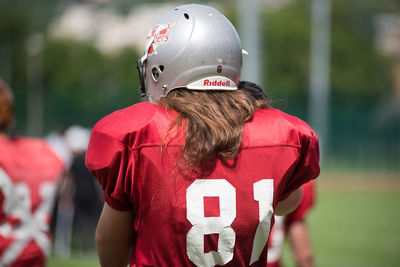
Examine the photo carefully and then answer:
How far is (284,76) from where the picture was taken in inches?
1678

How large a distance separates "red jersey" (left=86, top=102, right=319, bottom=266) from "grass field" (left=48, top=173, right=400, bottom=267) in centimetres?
616

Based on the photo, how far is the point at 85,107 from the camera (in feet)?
89.2

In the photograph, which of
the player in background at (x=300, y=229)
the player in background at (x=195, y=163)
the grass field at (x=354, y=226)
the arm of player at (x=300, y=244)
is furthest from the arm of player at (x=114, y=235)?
the grass field at (x=354, y=226)

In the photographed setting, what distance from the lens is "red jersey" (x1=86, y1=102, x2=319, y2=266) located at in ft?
6.39

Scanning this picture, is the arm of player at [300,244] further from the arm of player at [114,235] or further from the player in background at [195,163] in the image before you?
the arm of player at [114,235]

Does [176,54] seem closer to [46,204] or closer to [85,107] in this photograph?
[46,204]

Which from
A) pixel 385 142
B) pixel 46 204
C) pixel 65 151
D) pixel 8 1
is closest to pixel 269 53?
pixel 385 142

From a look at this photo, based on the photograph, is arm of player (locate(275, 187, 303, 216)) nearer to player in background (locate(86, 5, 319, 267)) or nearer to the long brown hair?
player in background (locate(86, 5, 319, 267))

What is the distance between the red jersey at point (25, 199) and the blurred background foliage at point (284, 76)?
21.5 meters

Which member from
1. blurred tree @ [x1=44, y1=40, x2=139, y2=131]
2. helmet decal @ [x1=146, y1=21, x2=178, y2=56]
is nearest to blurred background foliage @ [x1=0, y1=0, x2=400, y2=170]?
blurred tree @ [x1=44, y1=40, x2=139, y2=131]

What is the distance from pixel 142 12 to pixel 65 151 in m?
50.7

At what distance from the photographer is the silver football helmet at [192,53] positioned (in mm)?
2137

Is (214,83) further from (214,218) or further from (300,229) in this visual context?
(300,229)

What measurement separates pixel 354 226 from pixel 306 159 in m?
10.3
